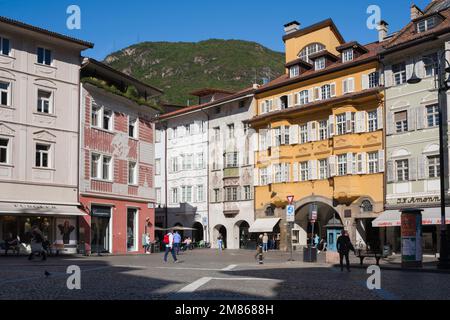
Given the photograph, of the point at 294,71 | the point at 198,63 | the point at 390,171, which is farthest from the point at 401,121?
the point at 198,63

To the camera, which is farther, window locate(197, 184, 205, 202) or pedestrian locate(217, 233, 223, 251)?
window locate(197, 184, 205, 202)

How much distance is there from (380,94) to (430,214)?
985cm

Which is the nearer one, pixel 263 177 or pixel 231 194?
pixel 263 177

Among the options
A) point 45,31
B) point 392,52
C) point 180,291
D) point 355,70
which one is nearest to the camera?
point 180,291

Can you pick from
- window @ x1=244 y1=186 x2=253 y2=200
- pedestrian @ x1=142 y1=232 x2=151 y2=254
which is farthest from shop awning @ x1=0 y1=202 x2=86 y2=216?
window @ x1=244 y1=186 x2=253 y2=200

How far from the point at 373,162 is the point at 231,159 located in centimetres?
1618

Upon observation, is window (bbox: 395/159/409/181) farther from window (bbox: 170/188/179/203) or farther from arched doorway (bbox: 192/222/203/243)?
window (bbox: 170/188/179/203)

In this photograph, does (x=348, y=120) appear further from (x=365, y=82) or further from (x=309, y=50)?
(x=309, y=50)

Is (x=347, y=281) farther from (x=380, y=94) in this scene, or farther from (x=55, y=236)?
(x=380, y=94)

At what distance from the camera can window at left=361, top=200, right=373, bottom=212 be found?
48312 millimetres

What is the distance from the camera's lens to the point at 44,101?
40.8 m

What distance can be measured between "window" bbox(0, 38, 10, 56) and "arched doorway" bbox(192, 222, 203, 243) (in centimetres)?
3114
